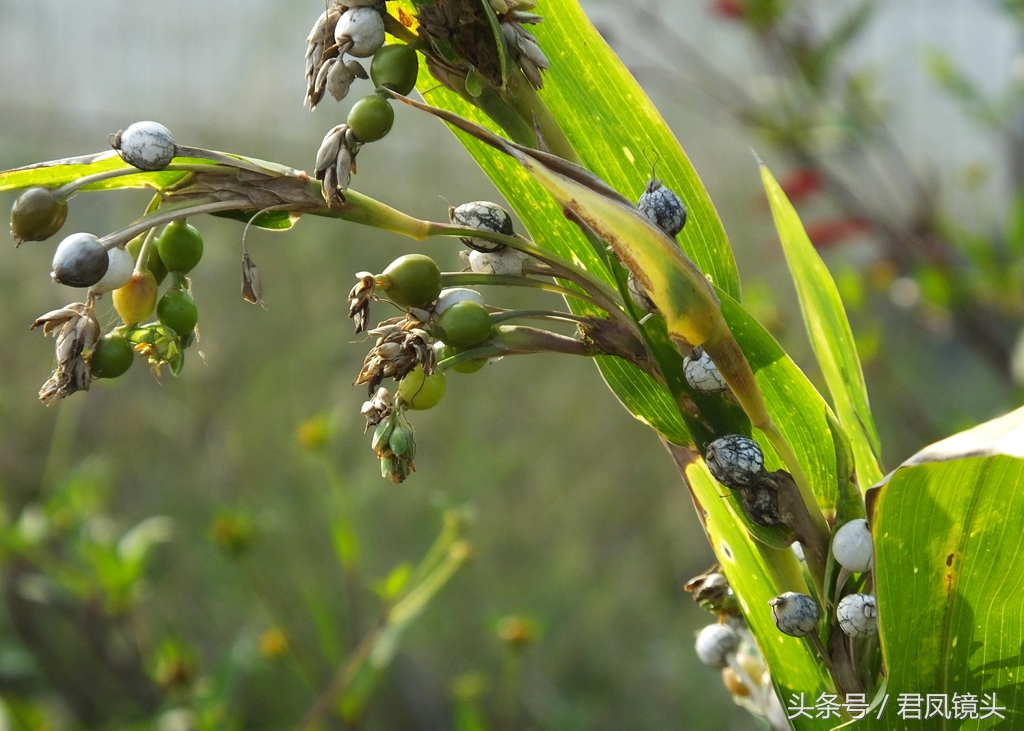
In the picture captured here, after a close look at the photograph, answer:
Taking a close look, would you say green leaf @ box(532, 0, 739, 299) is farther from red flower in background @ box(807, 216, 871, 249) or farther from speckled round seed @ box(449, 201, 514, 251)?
red flower in background @ box(807, 216, 871, 249)

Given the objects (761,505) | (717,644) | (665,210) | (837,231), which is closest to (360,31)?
(665,210)

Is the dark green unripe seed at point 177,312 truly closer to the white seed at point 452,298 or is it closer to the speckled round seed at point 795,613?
the white seed at point 452,298

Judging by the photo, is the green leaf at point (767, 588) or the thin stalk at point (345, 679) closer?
the green leaf at point (767, 588)

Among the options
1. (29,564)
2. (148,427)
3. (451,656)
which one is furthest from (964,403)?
(29,564)

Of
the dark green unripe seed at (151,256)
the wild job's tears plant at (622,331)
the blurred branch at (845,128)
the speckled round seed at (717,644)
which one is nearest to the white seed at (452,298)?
the wild job's tears plant at (622,331)

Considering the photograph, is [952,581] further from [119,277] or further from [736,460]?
[119,277]

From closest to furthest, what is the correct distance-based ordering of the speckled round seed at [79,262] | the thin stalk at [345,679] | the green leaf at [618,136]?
the speckled round seed at [79,262]
the green leaf at [618,136]
the thin stalk at [345,679]

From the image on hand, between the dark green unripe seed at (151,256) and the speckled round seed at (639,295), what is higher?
the speckled round seed at (639,295)

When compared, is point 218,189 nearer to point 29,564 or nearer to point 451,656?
point 29,564
